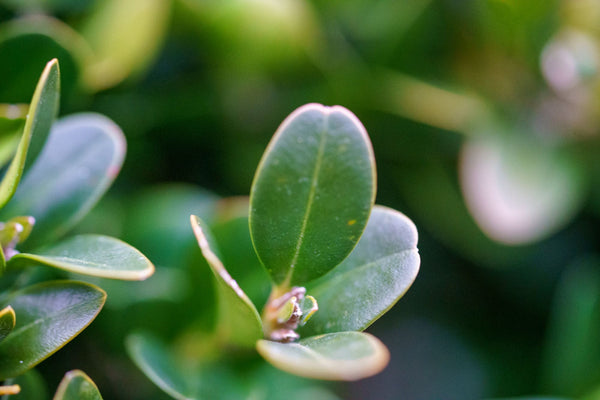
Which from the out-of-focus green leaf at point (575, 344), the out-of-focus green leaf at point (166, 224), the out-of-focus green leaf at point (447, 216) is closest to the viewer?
the out-of-focus green leaf at point (166, 224)

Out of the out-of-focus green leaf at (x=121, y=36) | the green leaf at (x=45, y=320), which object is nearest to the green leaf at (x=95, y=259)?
the green leaf at (x=45, y=320)

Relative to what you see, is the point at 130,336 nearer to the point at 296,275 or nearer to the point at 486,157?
the point at 296,275

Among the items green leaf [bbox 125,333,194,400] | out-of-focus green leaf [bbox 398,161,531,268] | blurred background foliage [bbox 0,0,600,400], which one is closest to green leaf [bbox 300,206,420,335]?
green leaf [bbox 125,333,194,400]

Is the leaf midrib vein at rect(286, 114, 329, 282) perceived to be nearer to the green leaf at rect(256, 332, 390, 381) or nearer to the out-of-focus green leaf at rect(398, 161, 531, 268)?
the green leaf at rect(256, 332, 390, 381)

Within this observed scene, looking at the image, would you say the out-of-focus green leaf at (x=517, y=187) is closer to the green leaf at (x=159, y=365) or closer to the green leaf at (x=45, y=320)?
the green leaf at (x=159, y=365)

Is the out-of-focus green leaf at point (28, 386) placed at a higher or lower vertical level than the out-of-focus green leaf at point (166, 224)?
lower

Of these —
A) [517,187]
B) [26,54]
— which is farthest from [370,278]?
[517,187]
